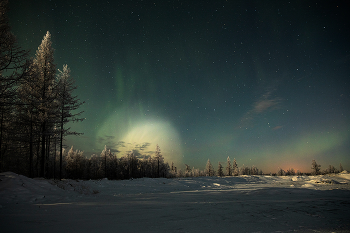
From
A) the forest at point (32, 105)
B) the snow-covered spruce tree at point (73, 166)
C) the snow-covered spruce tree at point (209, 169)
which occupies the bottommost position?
the snow-covered spruce tree at point (209, 169)

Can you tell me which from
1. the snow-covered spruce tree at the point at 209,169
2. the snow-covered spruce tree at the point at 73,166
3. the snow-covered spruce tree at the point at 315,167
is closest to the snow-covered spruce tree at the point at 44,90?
the snow-covered spruce tree at the point at 73,166

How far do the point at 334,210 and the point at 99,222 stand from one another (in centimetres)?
592

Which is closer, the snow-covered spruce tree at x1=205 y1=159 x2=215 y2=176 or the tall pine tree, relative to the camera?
the tall pine tree

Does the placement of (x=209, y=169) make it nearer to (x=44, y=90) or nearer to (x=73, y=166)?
(x=73, y=166)

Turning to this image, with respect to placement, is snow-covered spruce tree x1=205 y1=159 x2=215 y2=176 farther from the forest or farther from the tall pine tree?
the tall pine tree

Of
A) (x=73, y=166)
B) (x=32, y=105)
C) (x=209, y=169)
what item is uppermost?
(x=32, y=105)

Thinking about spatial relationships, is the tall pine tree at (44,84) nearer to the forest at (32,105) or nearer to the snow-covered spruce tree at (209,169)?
the forest at (32,105)

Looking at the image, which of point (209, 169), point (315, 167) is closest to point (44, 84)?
point (209, 169)

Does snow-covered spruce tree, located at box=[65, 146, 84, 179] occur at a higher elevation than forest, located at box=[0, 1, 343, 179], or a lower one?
lower

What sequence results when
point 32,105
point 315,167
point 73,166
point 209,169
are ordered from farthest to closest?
point 209,169, point 315,167, point 73,166, point 32,105

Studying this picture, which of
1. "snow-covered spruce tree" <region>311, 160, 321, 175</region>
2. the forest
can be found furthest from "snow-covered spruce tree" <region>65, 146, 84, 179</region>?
"snow-covered spruce tree" <region>311, 160, 321, 175</region>

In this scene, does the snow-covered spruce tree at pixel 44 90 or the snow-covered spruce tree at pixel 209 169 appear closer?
the snow-covered spruce tree at pixel 44 90

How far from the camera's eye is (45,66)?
1839cm

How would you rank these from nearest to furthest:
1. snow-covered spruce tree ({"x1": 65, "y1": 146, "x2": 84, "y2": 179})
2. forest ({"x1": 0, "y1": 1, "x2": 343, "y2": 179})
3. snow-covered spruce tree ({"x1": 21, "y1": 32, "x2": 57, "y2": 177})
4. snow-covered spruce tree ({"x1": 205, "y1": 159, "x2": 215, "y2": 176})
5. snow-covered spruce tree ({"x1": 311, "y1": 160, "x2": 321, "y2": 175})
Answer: forest ({"x1": 0, "y1": 1, "x2": 343, "y2": 179}) → snow-covered spruce tree ({"x1": 21, "y1": 32, "x2": 57, "y2": 177}) → snow-covered spruce tree ({"x1": 65, "y1": 146, "x2": 84, "y2": 179}) → snow-covered spruce tree ({"x1": 311, "y1": 160, "x2": 321, "y2": 175}) → snow-covered spruce tree ({"x1": 205, "y1": 159, "x2": 215, "y2": 176})
